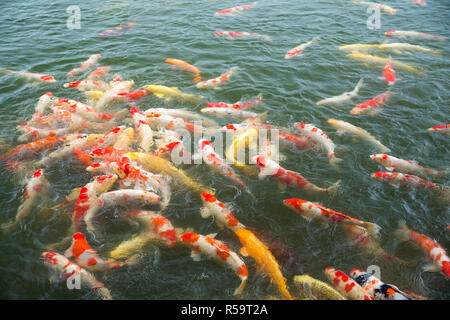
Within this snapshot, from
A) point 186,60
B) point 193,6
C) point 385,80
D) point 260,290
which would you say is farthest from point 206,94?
point 193,6

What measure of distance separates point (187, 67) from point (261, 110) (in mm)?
3121

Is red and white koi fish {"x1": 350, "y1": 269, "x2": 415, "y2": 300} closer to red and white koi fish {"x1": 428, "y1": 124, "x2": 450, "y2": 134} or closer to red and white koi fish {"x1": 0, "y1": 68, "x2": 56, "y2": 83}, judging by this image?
red and white koi fish {"x1": 428, "y1": 124, "x2": 450, "y2": 134}

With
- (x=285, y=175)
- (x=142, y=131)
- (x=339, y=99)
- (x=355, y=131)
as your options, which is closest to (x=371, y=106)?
(x=339, y=99)

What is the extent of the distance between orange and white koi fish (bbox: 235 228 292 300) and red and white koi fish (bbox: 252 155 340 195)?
1497mm

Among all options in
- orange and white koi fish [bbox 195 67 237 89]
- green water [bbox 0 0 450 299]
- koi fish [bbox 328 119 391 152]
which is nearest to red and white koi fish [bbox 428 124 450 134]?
green water [bbox 0 0 450 299]

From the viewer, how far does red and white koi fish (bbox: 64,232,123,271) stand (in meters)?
4.64

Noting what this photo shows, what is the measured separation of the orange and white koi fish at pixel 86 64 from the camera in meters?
9.86

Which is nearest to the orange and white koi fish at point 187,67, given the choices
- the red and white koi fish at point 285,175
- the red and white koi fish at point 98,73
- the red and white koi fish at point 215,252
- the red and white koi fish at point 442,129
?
the red and white koi fish at point 98,73

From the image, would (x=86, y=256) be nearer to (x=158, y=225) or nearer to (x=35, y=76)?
(x=158, y=225)

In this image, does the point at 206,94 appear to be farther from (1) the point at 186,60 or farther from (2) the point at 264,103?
(1) the point at 186,60

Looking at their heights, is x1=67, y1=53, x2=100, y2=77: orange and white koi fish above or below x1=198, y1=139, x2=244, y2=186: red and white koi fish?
above

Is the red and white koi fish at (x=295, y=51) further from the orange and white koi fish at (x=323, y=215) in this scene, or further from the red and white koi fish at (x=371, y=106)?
the orange and white koi fish at (x=323, y=215)

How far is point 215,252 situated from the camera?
470 cm

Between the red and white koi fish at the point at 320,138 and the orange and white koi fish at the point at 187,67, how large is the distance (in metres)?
3.79
